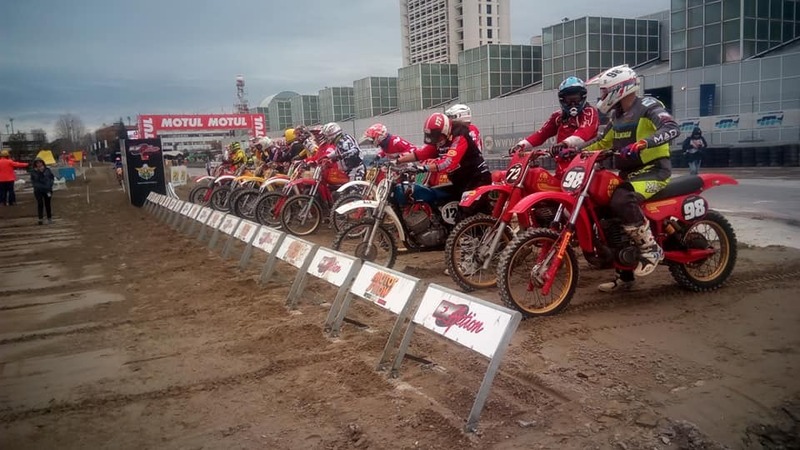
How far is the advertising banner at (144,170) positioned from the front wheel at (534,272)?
17.8 m

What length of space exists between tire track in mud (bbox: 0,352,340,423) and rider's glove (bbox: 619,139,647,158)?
3.02 m

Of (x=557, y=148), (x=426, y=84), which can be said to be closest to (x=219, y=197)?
(x=557, y=148)

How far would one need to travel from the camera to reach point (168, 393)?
420 cm

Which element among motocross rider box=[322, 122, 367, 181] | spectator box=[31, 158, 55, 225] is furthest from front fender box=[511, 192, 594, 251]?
spectator box=[31, 158, 55, 225]

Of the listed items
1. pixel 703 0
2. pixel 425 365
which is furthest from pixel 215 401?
pixel 703 0

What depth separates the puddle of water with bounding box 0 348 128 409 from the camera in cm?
426

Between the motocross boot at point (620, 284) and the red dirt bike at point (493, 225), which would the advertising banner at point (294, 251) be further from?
the motocross boot at point (620, 284)

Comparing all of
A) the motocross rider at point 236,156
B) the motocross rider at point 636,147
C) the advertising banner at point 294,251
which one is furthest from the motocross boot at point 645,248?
the motocross rider at point 236,156

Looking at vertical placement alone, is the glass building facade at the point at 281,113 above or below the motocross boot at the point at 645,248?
above

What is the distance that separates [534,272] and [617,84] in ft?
6.51

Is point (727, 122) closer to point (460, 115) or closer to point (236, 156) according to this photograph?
point (236, 156)

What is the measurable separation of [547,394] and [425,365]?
37.2 inches

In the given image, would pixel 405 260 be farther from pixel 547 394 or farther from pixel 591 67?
pixel 591 67

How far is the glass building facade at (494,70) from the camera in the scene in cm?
5034
